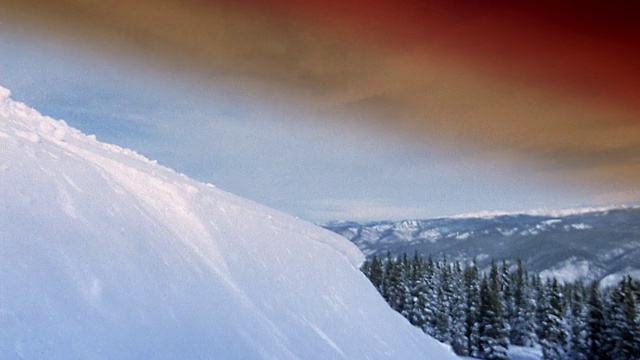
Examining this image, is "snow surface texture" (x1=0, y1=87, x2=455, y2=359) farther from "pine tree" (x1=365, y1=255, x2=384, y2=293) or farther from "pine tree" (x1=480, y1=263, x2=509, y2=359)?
"pine tree" (x1=365, y1=255, x2=384, y2=293)

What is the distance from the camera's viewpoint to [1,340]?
4.20 metres

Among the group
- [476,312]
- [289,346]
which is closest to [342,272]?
[289,346]

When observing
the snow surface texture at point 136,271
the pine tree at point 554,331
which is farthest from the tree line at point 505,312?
the snow surface texture at point 136,271

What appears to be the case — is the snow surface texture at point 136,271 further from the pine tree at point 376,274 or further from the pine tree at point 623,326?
the pine tree at point 376,274

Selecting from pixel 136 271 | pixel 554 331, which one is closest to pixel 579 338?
pixel 554 331

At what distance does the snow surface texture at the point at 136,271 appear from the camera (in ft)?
16.5

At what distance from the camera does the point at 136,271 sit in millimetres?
6609

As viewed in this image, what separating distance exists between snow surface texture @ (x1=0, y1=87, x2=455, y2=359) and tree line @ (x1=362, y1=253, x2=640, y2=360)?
4394cm

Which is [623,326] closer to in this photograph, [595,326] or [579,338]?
[595,326]

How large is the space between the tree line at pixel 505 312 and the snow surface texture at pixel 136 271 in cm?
4394

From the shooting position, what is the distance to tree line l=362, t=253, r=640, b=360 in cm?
4659

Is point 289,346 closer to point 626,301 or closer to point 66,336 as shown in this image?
point 66,336

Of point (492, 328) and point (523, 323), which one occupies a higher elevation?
point (492, 328)

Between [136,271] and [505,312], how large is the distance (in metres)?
60.8
